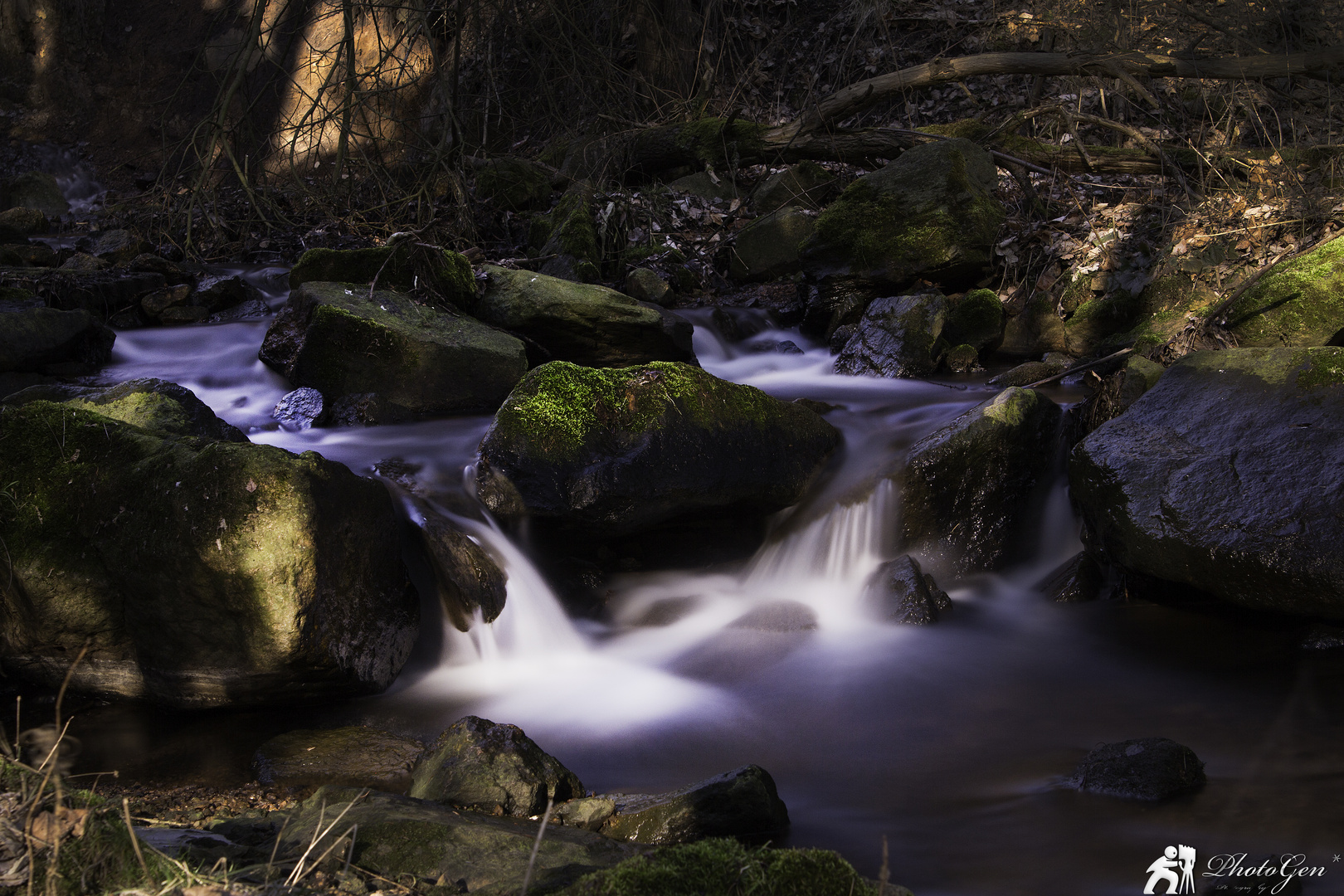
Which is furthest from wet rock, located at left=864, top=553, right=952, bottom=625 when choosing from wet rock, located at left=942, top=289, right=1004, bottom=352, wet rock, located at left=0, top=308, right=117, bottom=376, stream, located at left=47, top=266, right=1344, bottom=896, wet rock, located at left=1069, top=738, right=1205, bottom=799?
wet rock, located at left=0, top=308, right=117, bottom=376

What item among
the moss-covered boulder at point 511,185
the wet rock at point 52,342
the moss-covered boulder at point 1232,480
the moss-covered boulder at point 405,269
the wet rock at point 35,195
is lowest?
the moss-covered boulder at point 1232,480

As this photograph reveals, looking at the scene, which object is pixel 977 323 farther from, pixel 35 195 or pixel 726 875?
pixel 35 195

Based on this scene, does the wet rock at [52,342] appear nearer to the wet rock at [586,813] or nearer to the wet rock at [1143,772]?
the wet rock at [586,813]

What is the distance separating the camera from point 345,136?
632 centimetres

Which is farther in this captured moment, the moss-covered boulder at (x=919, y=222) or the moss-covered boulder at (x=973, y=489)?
the moss-covered boulder at (x=919, y=222)

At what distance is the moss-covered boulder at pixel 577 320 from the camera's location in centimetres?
732

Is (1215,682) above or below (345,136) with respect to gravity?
below

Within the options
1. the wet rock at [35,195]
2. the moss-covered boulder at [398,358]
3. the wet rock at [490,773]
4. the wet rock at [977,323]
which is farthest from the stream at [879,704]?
the wet rock at [35,195]

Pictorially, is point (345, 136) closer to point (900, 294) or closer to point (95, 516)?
point (95, 516)

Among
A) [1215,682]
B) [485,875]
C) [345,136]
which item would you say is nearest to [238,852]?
[485,875]

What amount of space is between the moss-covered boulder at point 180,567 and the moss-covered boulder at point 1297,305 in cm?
537

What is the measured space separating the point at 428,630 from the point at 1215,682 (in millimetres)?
3562

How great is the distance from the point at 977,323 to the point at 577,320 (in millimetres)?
3398

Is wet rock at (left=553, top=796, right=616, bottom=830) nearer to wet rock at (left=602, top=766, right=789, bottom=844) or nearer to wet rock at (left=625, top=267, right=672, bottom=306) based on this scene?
wet rock at (left=602, top=766, right=789, bottom=844)
